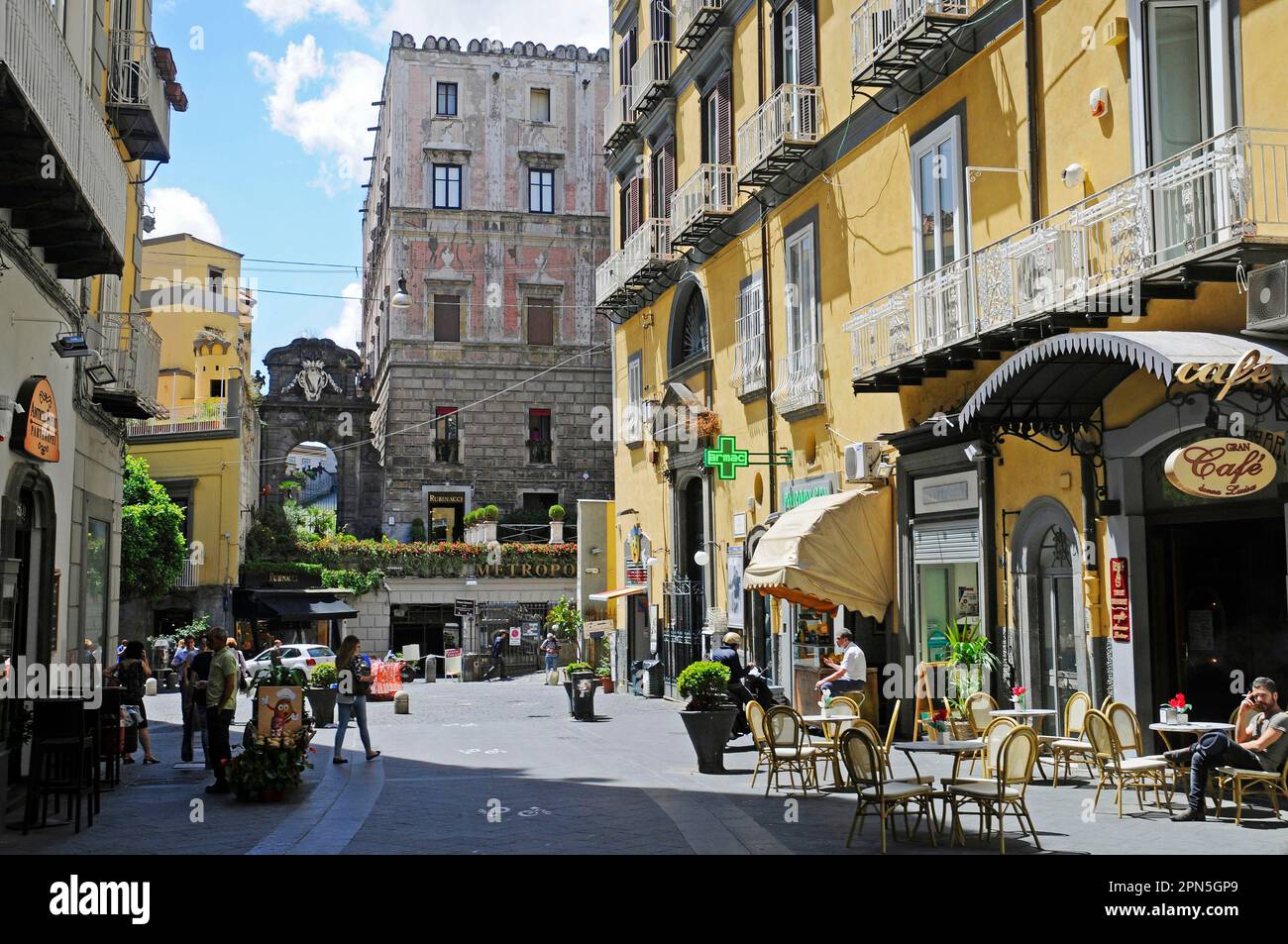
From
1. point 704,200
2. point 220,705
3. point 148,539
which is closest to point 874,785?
point 220,705

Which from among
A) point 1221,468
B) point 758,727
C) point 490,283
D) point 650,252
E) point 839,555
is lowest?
point 758,727

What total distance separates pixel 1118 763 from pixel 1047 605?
3.45m

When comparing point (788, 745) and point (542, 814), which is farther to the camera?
point (788, 745)

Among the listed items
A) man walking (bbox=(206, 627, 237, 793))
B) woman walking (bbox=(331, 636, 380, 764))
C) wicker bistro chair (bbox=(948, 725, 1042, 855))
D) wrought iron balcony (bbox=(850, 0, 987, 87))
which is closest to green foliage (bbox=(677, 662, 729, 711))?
woman walking (bbox=(331, 636, 380, 764))

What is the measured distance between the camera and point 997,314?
13.9 m

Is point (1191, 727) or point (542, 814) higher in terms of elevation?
point (1191, 727)

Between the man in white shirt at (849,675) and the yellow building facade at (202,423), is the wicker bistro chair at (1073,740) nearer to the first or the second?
the man in white shirt at (849,675)

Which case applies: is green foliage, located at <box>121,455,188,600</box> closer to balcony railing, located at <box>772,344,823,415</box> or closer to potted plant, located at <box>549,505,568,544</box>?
potted plant, located at <box>549,505,568,544</box>

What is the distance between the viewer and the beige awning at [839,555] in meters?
17.4

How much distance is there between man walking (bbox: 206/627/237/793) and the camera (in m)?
13.9

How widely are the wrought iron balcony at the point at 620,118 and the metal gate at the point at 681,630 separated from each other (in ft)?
33.9

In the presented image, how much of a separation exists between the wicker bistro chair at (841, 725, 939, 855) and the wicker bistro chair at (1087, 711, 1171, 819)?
2.00 m

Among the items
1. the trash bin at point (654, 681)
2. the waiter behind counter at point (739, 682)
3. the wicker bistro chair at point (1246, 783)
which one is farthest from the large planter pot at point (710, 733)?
the trash bin at point (654, 681)

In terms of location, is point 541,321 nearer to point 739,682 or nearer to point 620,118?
point 620,118
